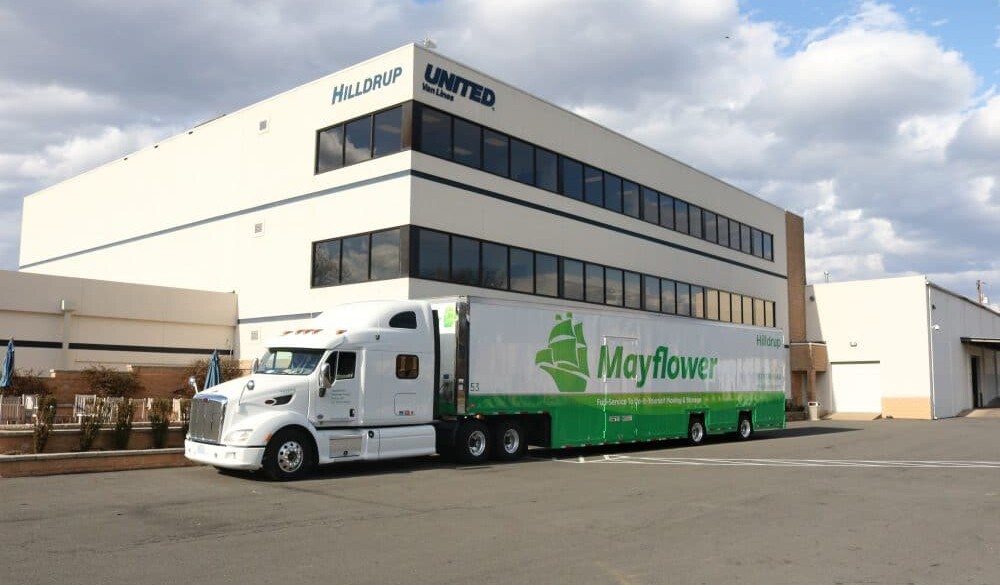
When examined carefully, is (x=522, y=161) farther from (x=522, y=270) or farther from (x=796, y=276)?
(x=796, y=276)

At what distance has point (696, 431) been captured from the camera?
2334cm

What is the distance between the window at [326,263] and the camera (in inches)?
974

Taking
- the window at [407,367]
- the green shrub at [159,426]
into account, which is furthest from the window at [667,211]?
the green shrub at [159,426]

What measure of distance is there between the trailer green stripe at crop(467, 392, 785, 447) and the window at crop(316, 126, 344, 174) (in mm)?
10590

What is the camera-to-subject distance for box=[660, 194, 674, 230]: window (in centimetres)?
3434

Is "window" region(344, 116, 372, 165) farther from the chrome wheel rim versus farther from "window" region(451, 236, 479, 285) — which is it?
the chrome wheel rim

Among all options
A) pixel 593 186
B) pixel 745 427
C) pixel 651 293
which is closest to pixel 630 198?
pixel 593 186

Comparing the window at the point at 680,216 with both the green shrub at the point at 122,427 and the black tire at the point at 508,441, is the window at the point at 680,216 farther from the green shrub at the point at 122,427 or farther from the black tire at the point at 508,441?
the green shrub at the point at 122,427

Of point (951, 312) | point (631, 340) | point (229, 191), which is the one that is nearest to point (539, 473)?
point (631, 340)

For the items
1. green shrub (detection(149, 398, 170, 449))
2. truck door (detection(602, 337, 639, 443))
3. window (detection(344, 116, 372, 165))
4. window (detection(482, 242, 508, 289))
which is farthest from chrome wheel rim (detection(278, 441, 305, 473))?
window (detection(344, 116, 372, 165))

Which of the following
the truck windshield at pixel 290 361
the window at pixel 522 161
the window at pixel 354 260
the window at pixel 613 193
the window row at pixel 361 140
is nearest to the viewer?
the truck windshield at pixel 290 361

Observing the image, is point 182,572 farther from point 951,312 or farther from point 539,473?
point 951,312

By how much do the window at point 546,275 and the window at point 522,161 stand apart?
8.44 feet

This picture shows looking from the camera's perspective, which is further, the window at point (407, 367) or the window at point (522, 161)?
the window at point (522, 161)
